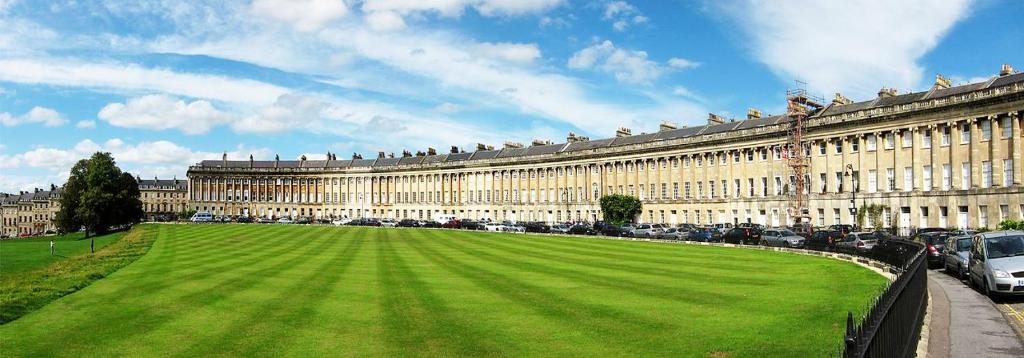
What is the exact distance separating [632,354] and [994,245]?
1532 cm

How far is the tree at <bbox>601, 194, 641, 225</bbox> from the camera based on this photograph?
10225cm

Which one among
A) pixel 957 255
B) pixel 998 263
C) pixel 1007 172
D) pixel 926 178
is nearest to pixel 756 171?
pixel 926 178

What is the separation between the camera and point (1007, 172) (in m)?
65.1

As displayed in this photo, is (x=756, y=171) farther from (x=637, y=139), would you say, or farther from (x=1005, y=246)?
(x=1005, y=246)

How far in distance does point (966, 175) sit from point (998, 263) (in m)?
55.0

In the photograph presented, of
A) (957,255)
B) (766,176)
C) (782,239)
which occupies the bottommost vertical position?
(782,239)

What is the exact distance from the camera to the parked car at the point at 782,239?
4844 cm

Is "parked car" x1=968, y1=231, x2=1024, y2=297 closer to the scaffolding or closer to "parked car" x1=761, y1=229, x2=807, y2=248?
"parked car" x1=761, y1=229, x2=807, y2=248

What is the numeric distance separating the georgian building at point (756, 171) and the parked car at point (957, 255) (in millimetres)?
39871

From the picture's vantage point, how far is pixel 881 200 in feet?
249

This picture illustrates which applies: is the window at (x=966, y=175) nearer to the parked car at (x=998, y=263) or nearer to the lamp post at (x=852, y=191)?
the lamp post at (x=852, y=191)

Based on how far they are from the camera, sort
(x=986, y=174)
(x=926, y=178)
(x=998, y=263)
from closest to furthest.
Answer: (x=998, y=263) → (x=986, y=174) → (x=926, y=178)

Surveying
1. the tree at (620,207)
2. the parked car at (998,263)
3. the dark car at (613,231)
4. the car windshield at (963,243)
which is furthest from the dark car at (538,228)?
the parked car at (998,263)

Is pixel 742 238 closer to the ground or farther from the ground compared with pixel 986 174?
closer to the ground
